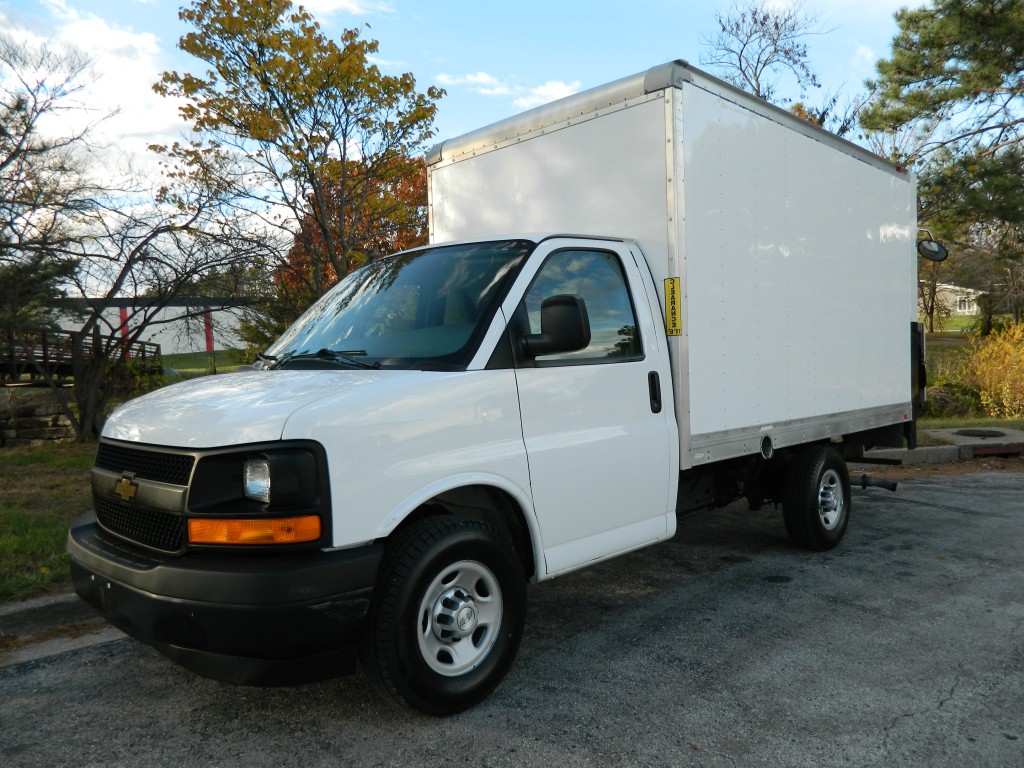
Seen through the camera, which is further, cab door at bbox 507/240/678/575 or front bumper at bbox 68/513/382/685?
cab door at bbox 507/240/678/575

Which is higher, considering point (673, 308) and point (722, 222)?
point (722, 222)

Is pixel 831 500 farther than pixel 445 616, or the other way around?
pixel 831 500

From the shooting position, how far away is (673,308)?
14.7 ft

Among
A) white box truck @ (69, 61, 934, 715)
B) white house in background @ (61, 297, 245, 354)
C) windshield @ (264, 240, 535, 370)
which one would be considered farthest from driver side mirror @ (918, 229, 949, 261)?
white house in background @ (61, 297, 245, 354)

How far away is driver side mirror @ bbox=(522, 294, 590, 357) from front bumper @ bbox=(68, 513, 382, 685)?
1213 mm

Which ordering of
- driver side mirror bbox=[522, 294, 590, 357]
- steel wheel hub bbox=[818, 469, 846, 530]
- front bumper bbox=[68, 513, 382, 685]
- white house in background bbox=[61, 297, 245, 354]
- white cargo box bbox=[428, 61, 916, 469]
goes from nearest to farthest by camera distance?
1. front bumper bbox=[68, 513, 382, 685]
2. driver side mirror bbox=[522, 294, 590, 357]
3. white cargo box bbox=[428, 61, 916, 469]
4. steel wheel hub bbox=[818, 469, 846, 530]
5. white house in background bbox=[61, 297, 245, 354]

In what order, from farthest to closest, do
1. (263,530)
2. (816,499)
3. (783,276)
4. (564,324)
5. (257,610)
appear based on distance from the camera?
(816,499)
(783,276)
(564,324)
(263,530)
(257,610)

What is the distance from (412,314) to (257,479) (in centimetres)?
139

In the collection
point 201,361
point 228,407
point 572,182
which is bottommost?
point 228,407

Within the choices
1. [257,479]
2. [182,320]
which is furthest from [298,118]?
[257,479]

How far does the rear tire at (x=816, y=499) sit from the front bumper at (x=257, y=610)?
371 centimetres

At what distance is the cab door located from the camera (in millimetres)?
3850

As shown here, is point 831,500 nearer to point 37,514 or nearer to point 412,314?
point 412,314

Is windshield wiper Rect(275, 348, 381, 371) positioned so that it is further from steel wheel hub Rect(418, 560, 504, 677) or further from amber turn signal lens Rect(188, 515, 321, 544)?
steel wheel hub Rect(418, 560, 504, 677)
